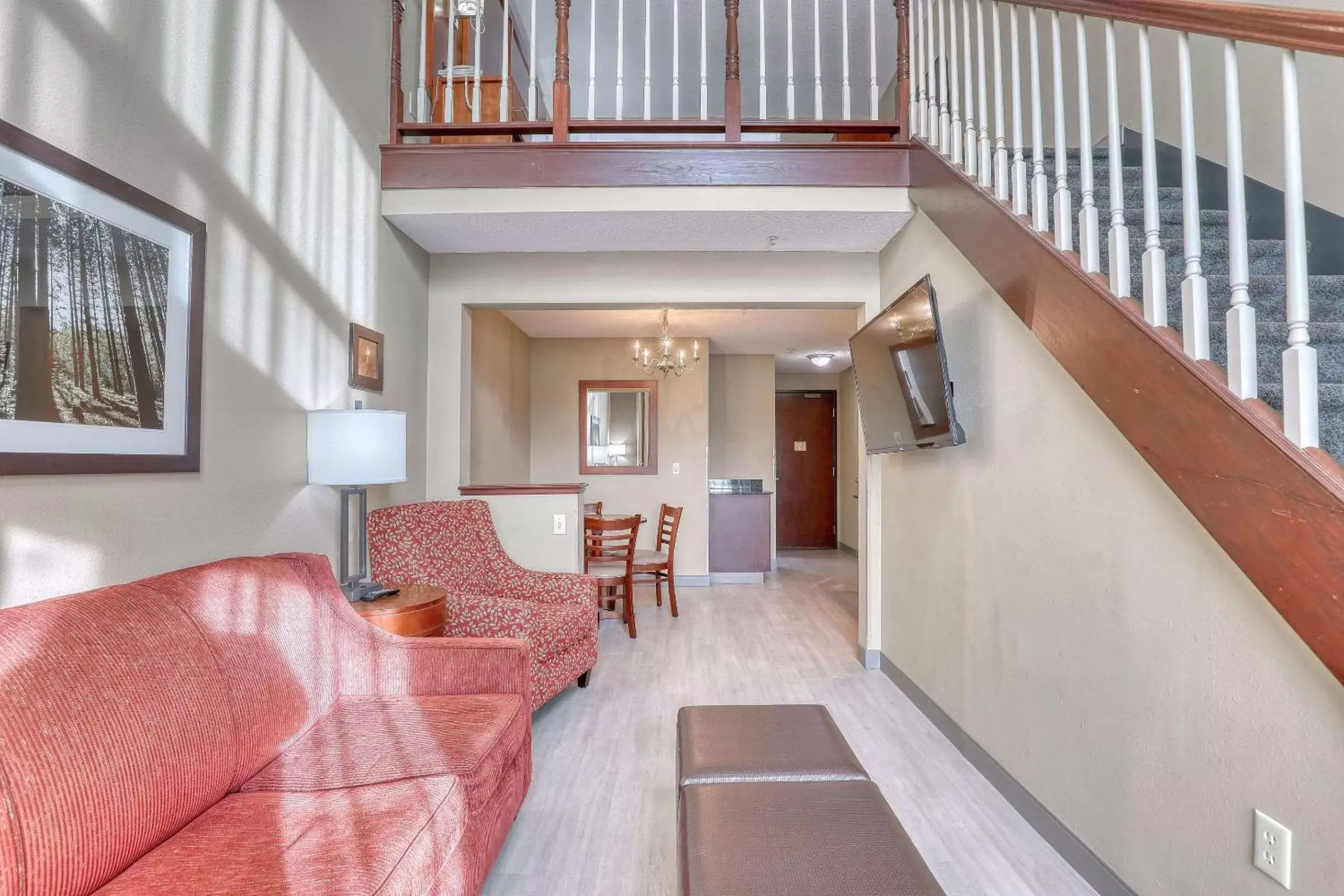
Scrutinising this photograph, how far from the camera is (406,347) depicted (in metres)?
3.30

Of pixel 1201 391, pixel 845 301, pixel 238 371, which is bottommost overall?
pixel 1201 391

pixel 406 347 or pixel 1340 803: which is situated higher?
pixel 406 347

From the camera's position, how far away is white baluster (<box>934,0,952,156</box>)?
8.80ft

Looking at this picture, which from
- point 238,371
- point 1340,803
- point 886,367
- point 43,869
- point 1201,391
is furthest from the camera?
point 886,367

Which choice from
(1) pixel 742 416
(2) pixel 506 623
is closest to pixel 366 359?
(2) pixel 506 623

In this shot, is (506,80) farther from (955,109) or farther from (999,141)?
(999,141)

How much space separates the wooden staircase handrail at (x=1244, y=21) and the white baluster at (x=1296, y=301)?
0.06m

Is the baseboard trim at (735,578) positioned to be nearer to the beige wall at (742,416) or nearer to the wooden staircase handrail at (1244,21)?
the beige wall at (742,416)

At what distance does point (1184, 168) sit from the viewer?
145cm

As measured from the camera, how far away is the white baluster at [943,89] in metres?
2.68

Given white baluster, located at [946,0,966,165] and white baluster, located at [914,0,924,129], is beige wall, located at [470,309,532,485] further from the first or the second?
white baluster, located at [946,0,966,165]

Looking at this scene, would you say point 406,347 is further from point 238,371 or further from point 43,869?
point 43,869

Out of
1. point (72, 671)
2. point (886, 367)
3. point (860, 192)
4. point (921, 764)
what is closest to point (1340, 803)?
point (921, 764)

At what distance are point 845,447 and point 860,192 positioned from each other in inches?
219
